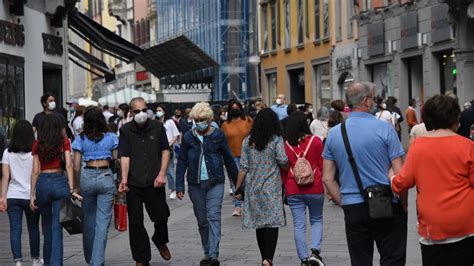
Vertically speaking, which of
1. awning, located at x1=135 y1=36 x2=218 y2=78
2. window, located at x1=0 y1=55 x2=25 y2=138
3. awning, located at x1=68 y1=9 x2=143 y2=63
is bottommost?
window, located at x1=0 y1=55 x2=25 y2=138

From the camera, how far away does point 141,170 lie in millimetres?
12953

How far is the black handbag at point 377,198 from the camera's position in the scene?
8914 millimetres

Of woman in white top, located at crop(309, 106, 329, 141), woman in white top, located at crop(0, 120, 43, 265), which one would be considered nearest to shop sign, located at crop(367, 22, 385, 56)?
woman in white top, located at crop(309, 106, 329, 141)

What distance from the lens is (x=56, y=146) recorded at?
12633 mm

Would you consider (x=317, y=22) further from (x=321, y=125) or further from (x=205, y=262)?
(x=205, y=262)

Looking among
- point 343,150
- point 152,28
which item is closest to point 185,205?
point 343,150

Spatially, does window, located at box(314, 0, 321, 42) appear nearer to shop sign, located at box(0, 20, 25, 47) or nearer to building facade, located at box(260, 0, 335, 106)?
building facade, located at box(260, 0, 335, 106)

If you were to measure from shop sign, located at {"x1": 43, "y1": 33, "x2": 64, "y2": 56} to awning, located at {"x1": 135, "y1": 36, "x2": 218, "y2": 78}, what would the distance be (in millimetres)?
23591

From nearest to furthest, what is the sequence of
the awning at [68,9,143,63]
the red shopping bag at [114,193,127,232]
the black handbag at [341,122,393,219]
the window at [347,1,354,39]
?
the black handbag at [341,122,393,219] → the red shopping bag at [114,193,127,232] → the awning at [68,9,143,63] → the window at [347,1,354,39]

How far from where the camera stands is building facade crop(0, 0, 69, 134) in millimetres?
26562

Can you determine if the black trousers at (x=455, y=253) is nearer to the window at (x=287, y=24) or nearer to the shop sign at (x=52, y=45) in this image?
the shop sign at (x=52, y=45)

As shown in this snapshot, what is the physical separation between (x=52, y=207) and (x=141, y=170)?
99 centimetres

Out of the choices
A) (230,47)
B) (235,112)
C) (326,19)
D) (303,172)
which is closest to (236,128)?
(235,112)

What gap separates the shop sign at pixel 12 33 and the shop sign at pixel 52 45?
9.65 feet
